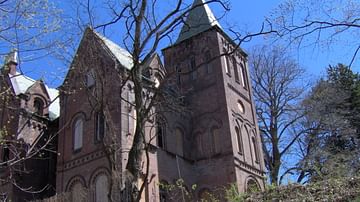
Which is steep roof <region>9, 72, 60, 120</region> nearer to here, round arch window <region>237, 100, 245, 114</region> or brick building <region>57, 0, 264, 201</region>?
brick building <region>57, 0, 264, 201</region>

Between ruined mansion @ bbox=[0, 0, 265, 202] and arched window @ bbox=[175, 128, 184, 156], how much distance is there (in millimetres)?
56

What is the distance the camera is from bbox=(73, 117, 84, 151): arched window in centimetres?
2430

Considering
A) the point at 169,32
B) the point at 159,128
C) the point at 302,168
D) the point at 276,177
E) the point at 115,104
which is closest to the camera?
the point at 169,32

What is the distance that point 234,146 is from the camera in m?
25.8

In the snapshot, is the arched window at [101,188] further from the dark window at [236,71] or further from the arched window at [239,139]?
the dark window at [236,71]

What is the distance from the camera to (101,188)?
71.3 feet

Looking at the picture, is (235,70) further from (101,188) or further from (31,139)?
(31,139)

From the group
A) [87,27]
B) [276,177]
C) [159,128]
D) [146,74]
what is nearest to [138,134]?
[87,27]

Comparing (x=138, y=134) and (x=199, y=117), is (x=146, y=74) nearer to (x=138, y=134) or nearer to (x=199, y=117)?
(x=199, y=117)

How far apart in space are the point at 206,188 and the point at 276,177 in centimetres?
808

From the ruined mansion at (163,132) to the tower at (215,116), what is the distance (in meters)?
0.06

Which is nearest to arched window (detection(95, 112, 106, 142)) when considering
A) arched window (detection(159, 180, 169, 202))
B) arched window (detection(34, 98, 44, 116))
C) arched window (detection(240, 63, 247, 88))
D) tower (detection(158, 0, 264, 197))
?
tower (detection(158, 0, 264, 197))

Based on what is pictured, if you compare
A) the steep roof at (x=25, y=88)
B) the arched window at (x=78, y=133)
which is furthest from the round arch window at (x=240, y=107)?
the steep roof at (x=25, y=88)

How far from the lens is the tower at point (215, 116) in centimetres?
2556
